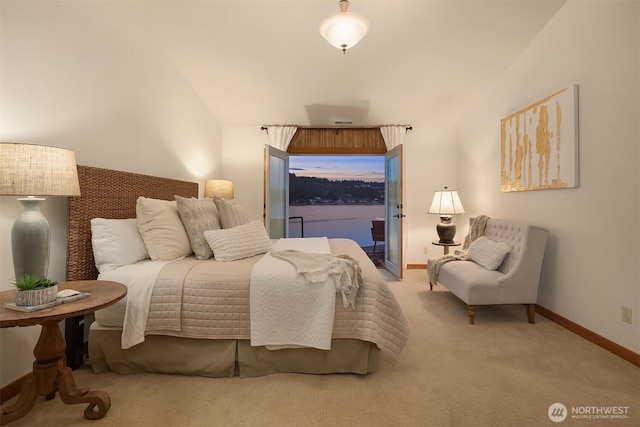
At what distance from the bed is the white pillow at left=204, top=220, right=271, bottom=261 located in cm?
25

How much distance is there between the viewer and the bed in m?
1.83

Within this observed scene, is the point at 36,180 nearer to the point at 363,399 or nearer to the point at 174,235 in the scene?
the point at 174,235

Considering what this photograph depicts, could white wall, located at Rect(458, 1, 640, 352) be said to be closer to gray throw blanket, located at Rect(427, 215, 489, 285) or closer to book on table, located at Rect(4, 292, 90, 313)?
gray throw blanket, located at Rect(427, 215, 489, 285)

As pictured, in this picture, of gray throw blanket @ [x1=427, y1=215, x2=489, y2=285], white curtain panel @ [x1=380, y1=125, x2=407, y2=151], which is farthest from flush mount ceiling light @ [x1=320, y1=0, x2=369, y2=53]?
white curtain panel @ [x1=380, y1=125, x2=407, y2=151]

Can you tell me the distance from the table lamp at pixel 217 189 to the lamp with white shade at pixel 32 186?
245 cm

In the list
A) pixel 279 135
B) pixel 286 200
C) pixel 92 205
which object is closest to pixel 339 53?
pixel 279 135

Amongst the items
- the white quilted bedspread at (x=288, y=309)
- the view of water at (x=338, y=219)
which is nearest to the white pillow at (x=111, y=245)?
the white quilted bedspread at (x=288, y=309)

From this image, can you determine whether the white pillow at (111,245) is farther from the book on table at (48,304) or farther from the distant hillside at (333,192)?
the distant hillside at (333,192)

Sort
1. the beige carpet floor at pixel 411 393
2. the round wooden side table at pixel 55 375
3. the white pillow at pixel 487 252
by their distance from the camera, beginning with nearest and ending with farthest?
the round wooden side table at pixel 55 375 → the beige carpet floor at pixel 411 393 → the white pillow at pixel 487 252

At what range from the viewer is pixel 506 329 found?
2.63m

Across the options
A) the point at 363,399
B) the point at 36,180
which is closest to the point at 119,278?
the point at 36,180

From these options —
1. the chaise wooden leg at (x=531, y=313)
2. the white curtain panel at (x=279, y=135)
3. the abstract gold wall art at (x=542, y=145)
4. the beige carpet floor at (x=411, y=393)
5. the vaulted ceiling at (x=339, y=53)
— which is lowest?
the beige carpet floor at (x=411, y=393)

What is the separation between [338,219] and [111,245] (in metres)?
9.18

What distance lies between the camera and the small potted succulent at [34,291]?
1.31 m
